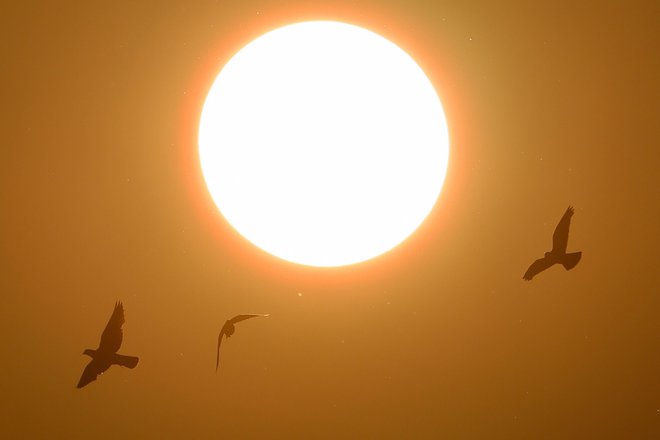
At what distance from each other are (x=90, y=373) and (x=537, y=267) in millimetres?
2221

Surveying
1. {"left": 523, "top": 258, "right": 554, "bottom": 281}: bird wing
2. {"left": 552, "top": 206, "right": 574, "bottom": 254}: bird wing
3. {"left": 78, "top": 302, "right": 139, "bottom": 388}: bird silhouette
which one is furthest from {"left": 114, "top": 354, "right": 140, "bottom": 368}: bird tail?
{"left": 552, "top": 206, "right": 574, "bottom": 254}: bird wing

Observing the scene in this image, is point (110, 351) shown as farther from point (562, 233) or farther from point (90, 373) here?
point (562, 233)

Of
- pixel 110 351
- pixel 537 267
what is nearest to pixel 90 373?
pixel 110 351

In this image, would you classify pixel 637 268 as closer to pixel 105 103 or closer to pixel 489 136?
pixel 489 136

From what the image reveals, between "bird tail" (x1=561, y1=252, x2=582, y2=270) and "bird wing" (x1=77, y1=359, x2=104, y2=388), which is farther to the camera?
"bird wing" (x1=77, y1=359, x2=104, y2=388)

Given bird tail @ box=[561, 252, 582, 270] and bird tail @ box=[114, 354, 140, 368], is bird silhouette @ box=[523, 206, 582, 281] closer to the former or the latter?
bird tail @ box=[561, 252, 582, 270]

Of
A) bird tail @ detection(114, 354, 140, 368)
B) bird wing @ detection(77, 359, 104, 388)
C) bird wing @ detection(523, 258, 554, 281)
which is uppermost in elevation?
bird wing @ detection(523, 258, 554, 281)

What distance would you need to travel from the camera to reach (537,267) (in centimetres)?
451

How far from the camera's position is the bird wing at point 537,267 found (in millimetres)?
4473

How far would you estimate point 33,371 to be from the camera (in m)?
4.70

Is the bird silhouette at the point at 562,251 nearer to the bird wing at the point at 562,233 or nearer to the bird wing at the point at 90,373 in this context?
the bird wing at the point at 562,233

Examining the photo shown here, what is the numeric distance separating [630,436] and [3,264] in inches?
Answer: 130

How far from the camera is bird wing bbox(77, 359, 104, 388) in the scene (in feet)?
14.9

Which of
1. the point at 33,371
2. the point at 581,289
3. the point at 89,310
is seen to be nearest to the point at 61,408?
the point at 33,371
